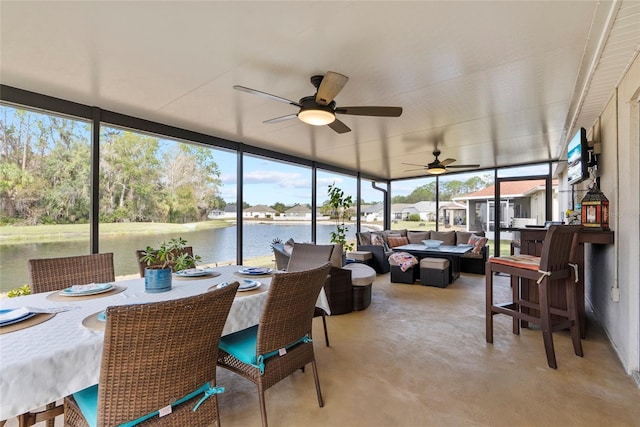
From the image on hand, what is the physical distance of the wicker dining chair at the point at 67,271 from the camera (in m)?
2.06

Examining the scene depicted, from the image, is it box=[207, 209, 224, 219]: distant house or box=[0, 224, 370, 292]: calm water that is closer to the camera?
box=[0, 224, 370, 292]: calm water

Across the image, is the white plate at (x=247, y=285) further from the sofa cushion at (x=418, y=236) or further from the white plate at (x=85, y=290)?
the sofa cushion at (x=418, y=236)

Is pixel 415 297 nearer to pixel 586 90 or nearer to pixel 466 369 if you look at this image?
pixel 466 369

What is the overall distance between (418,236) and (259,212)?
161 inches

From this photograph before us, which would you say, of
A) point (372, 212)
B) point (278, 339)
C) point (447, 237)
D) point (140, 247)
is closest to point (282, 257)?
point (140, 247)

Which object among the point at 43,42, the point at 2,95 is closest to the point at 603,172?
the point at 43,42

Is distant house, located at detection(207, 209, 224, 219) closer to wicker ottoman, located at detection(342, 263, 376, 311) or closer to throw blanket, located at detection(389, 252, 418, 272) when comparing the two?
wicker ottoman, located at detection(342, 263, 376, 311)

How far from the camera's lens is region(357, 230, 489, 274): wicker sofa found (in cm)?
621

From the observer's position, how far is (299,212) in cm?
644

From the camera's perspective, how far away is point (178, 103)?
3.19 metres

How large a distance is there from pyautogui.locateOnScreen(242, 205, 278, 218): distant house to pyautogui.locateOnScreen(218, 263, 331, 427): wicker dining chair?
10.6 feet

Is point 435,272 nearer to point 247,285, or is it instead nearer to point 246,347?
point 247,285

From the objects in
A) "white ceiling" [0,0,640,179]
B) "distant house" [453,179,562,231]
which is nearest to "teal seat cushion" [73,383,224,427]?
"white ceiling" [0,0,640,179]

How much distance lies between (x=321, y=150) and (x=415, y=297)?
116 inches
